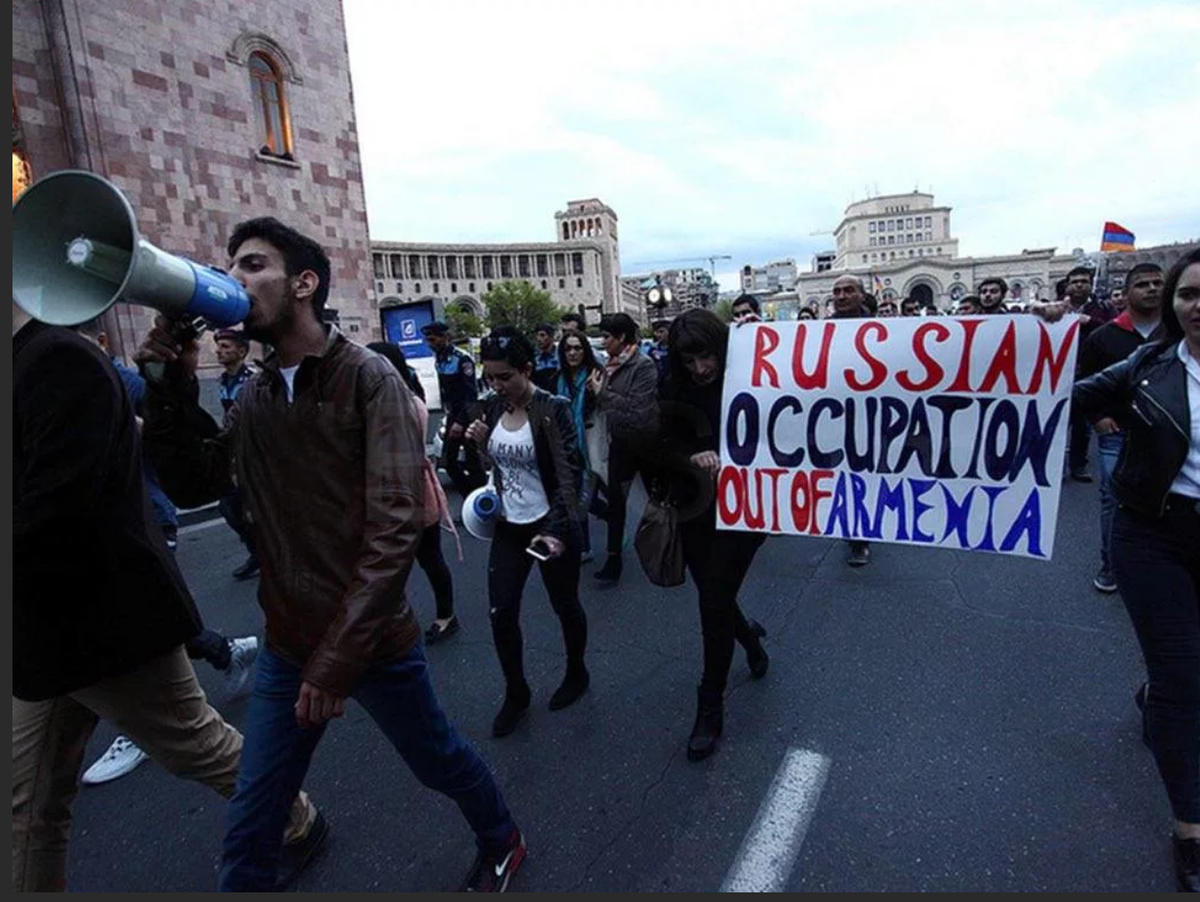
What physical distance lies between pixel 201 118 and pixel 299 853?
14370 millimetres

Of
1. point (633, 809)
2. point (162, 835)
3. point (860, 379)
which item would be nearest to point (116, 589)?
Answer: point (162, 835)

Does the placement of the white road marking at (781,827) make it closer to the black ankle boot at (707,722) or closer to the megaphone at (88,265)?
the black ankle boot at (707,722)

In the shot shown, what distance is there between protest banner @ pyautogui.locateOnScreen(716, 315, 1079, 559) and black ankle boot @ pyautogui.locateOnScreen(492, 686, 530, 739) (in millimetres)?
1278

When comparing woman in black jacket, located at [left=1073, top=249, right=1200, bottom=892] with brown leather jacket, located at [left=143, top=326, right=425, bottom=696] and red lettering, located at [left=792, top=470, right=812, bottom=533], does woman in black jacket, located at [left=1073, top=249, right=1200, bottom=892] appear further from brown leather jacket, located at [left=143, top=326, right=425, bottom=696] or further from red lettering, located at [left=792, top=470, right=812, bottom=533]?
brown leather jacket, located at [left=143, top=326, right=425, bottom=696]

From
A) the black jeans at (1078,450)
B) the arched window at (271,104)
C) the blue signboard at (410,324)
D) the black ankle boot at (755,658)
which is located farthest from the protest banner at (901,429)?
the arched window at (271,104)

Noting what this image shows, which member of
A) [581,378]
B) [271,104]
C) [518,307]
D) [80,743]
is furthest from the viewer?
[518,307]

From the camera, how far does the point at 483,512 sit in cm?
314

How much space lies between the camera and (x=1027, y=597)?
388 centimetres

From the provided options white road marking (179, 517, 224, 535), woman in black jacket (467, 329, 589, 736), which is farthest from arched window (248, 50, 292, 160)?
woman in black jacket (467, 329, 589, 736)

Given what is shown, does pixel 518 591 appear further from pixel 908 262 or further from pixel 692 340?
pixel 908 262

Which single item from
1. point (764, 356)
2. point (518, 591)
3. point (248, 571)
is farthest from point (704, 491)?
point (248, 571)

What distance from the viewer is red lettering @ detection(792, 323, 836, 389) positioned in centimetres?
272

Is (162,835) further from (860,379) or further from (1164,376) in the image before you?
(1164,376)

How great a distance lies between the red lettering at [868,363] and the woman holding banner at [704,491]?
0.54 metres
